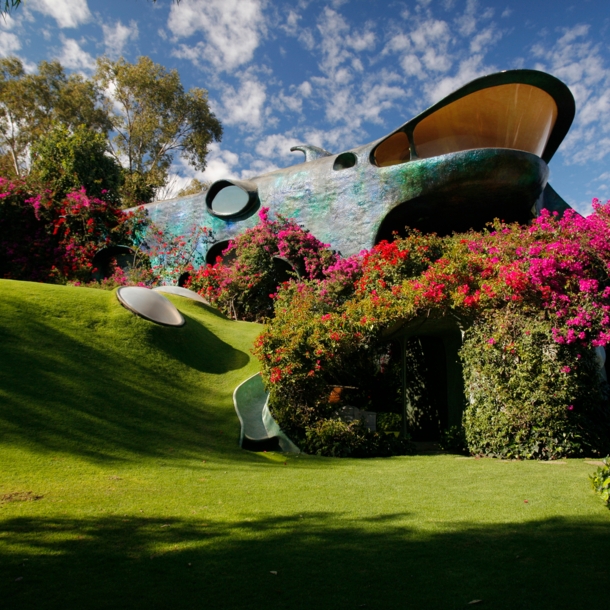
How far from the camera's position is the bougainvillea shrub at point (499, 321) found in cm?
738

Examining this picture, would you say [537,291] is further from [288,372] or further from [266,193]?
[266,193]

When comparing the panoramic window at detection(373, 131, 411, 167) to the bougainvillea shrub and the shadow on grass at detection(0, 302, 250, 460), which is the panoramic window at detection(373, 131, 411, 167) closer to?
the bougainvillea shrub

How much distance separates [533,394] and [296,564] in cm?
546

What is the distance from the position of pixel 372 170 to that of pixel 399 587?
1406 centimetres

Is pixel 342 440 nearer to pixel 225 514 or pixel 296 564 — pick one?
pixel 225 514

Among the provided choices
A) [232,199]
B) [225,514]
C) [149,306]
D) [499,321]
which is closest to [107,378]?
[149,306]

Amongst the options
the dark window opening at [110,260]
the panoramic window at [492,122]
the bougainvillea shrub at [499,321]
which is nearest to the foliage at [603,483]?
the bougainvillea shrub at [499,321]

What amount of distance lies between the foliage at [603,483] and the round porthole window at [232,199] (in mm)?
15074

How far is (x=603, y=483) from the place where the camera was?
4625 mm

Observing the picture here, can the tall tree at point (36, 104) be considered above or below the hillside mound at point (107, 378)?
above

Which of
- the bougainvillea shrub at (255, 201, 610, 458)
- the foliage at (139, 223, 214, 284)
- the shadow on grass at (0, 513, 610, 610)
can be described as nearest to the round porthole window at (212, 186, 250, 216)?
the foliage at (139, 223, 214, 284)

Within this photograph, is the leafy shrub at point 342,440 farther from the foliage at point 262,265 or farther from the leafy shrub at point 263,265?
the foliage at point 262,265

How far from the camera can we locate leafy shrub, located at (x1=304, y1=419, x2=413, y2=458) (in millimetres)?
8000

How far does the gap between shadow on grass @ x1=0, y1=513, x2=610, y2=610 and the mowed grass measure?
0.04ft
